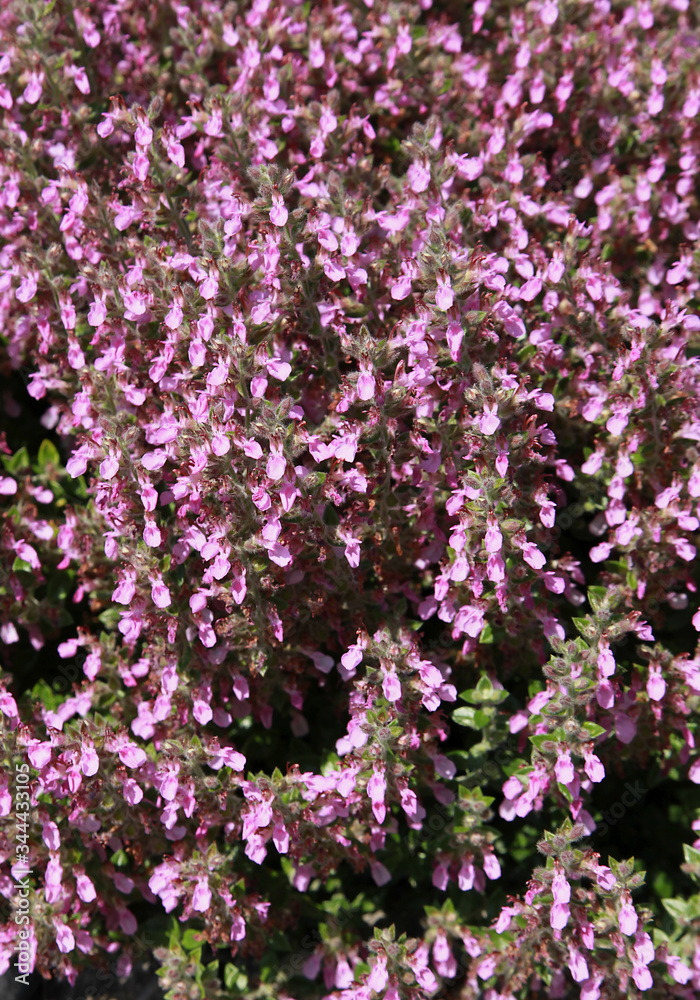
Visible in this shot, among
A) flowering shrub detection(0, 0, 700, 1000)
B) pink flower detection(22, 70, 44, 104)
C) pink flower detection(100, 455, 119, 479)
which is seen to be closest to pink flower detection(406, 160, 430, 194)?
flowering shrub detection(0, 0, 700, 1000)

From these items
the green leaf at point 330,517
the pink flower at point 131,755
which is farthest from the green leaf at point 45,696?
the green leaf at point 330,517

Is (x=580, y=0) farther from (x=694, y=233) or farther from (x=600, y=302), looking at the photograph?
(x=600, y=302)

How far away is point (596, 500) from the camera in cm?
339

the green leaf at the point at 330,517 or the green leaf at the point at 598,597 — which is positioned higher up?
the green leaf at the point at 330,517

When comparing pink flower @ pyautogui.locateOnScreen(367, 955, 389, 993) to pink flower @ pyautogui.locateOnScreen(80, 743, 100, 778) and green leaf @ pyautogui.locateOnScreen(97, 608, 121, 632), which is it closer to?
pink flower @ pyautogui.locateOnScreen(80, 743, 100, 778)

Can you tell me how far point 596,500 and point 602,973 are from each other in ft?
5.70

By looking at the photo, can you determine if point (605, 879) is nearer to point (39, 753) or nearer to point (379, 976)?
point (379, 976)

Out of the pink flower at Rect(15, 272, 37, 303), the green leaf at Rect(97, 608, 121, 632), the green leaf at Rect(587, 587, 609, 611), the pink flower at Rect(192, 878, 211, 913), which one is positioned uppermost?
the pink flower at Rect(15, 272, 37, 303)

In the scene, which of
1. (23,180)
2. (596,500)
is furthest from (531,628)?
(23,180)

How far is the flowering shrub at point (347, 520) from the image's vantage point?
2.86 m

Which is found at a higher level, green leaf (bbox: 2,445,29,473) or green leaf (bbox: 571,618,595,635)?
green leaf (bbox: 2,445,29,473)

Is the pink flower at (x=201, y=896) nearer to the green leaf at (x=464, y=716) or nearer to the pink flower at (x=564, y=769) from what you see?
the green leaf at (x=464, y=716)

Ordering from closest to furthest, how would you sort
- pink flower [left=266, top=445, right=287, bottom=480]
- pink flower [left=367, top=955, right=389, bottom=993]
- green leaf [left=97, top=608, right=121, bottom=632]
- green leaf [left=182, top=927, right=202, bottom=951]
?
pink flower [left=266, top=445, right=287, bottom=480] < pink flower [left=367, top=955, right=389, bottom=993] < green leaf [left=182, top=927, right=202, bottom=951] < green leaf [left=97, top=608, right=121, bottom=632]

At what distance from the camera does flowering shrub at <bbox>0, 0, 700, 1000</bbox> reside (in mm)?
2861
